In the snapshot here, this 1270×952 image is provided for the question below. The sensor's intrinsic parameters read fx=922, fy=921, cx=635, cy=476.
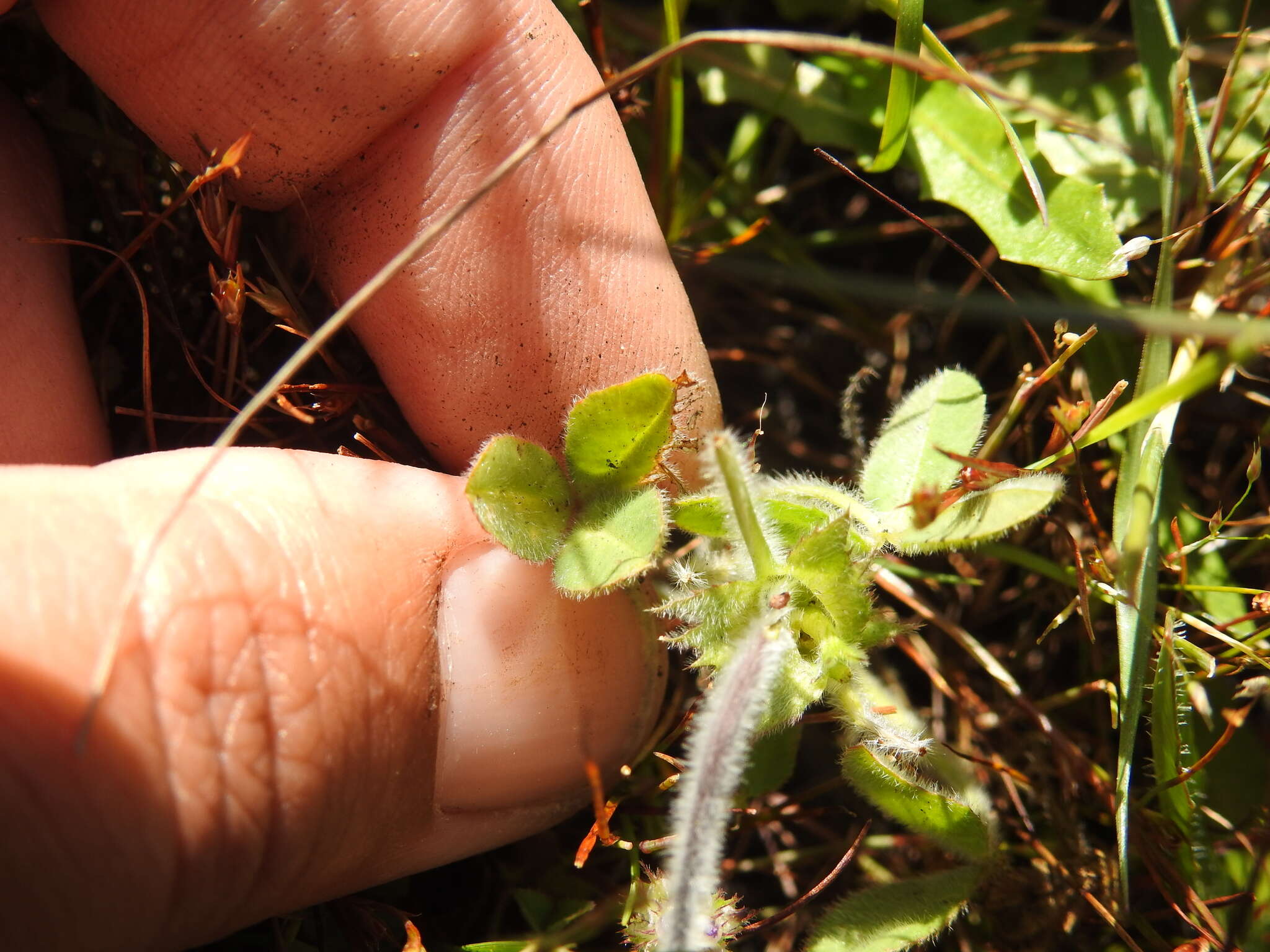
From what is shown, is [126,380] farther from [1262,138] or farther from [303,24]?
[1262,138]

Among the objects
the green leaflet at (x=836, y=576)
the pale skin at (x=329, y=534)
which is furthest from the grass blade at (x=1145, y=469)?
the pale skin at (x=329, y=534)

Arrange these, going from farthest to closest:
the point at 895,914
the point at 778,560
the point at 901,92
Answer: the point at 901,92 → the point at 895,914 → the point at 778,560

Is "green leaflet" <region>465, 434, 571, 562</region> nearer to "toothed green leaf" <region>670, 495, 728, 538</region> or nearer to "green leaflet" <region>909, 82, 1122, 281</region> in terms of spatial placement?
"toothed green leaf" <region>670, 495, 728, 538</region>

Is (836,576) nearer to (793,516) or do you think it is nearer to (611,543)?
(793,516)

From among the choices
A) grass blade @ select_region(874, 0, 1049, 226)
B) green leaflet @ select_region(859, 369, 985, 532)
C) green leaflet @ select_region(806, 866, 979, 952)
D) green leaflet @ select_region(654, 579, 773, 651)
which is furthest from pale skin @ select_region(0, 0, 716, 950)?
grass blade @ select_region(874, 0, 1049, 226)

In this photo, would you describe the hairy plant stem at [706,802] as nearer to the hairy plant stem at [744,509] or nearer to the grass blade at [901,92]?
the hairy plant stem at [744,509]

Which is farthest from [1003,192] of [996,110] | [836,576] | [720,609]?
[720,609]
